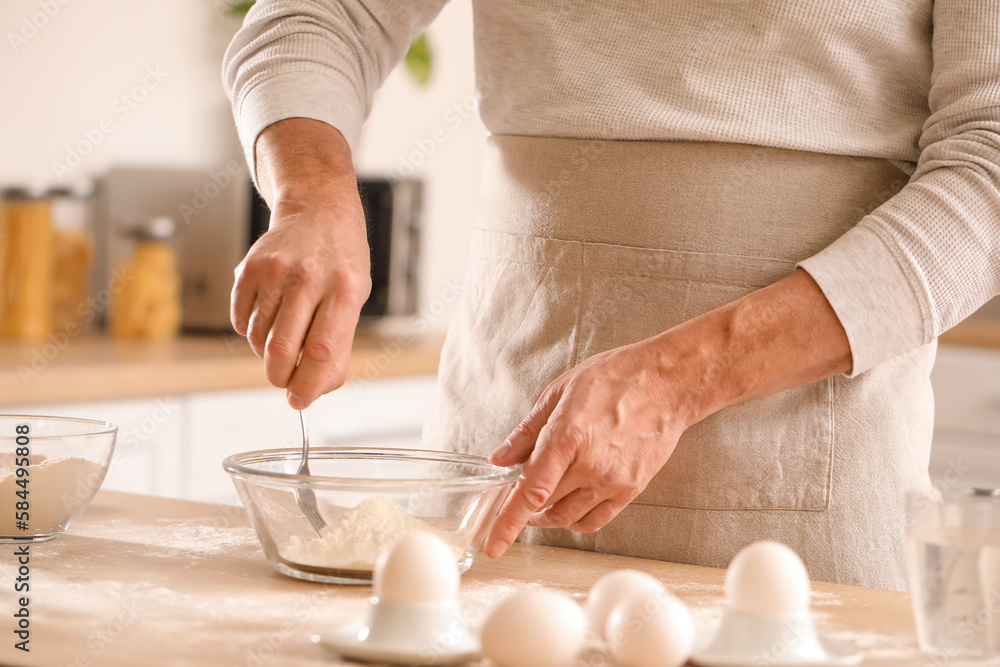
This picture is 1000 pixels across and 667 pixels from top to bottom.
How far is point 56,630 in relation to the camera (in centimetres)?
60

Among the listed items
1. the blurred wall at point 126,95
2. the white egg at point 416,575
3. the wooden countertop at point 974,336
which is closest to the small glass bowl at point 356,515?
the white egg at point 416,575

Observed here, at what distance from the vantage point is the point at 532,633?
1.75 ft

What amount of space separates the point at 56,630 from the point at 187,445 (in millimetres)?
1300

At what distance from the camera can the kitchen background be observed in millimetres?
1860

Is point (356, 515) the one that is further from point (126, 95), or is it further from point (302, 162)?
point (126, 95)

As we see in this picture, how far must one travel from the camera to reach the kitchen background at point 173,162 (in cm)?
186

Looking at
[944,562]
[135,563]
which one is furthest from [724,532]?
[135,563]

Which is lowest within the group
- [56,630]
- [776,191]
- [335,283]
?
[56,630]

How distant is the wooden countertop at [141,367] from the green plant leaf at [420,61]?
0.77 meters

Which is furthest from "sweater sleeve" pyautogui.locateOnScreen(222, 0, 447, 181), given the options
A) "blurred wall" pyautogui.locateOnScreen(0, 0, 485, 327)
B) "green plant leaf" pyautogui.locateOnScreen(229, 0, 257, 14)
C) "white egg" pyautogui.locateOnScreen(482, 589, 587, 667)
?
"green plant leaf" pyautogui.locateOnScreen(229, 0, 257, 14)

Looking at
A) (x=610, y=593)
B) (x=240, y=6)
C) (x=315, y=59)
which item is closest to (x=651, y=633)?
(x=610, y=593)

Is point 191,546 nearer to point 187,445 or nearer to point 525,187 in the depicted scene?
point 525,187

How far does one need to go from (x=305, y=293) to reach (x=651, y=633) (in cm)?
36

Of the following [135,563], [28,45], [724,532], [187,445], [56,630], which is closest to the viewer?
[56,630]
